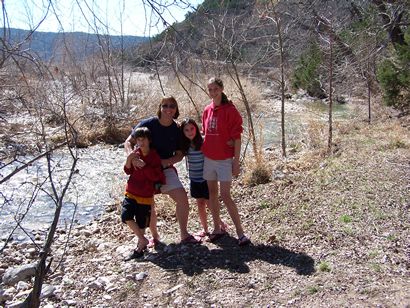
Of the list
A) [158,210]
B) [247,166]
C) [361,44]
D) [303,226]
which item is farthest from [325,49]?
[303,226]

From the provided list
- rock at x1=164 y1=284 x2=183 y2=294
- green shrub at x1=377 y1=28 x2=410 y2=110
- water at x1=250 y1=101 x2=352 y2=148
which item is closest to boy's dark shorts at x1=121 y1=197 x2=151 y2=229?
rock at x1=164 y1=284 x2=183 y2=294

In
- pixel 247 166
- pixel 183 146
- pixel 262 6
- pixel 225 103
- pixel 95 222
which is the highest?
pixel 262 6

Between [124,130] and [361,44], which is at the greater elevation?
[361,44]

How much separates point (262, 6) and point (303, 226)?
6.05m

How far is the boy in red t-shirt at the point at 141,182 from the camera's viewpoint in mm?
4598

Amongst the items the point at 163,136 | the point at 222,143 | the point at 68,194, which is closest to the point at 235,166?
the point at 222,143

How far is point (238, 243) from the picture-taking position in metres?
4.74

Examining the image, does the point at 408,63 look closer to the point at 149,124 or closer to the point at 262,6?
the point at 262,6

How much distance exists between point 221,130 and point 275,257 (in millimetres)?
1235

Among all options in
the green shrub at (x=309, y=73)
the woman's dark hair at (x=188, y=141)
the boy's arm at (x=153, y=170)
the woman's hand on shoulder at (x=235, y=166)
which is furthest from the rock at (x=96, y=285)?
the green shrub at (x=309, y=73)

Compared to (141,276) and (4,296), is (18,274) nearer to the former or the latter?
(4,296)

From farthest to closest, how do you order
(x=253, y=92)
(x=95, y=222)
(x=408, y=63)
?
(x=253, y=92)
(x=408, y=63)
(x=95, y=222)

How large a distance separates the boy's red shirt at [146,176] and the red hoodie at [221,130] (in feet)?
1.60

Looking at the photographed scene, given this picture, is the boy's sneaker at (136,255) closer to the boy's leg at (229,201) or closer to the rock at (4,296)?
the boy's leg at (229,201)
